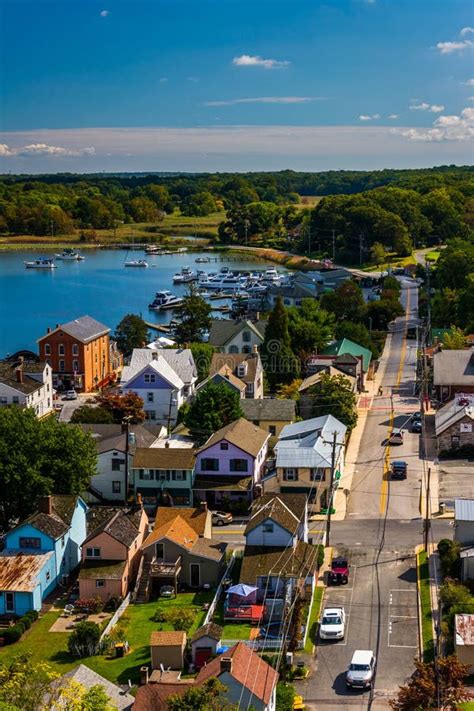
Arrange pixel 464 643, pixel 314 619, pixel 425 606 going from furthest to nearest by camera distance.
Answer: pixel 425 606 < pixel 314 619 < pixel 464 643

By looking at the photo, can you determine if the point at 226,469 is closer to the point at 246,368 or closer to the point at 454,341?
the point at 246,368

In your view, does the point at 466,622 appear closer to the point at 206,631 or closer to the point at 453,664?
the point at 453,664

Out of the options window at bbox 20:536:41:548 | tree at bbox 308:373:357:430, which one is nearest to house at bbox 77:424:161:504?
window at bbox 20:536:41:548

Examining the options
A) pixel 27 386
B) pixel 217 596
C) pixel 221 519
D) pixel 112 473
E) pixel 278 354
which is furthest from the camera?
pixel 278 354

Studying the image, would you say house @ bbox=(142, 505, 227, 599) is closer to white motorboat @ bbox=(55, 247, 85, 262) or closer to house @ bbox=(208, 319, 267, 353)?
house @ bbox=(208, 319, 267, 353)

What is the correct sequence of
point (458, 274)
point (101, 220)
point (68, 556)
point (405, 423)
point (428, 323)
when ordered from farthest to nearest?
1. point (101, 220)
2. point (458, 274)
3. point (428, 323)
4. point (405, 423)
5. point (68, 556)

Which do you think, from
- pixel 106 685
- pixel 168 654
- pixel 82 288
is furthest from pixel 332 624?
pixel 82 288

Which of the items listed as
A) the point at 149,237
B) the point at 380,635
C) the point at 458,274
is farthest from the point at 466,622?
the point at 149,237
